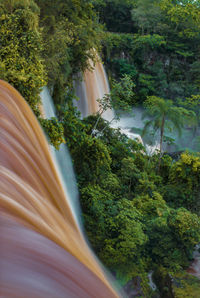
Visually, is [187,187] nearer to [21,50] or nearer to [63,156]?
[63,156]

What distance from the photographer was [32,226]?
2.52 metres

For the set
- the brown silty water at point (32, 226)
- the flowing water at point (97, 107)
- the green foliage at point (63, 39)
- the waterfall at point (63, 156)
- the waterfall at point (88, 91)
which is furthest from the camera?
the flowing water at point (97, 107)

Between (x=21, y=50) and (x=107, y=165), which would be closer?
(x=21, y=50)

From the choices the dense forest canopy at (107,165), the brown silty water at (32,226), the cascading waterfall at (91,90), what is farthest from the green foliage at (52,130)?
the cascading waterfall at (91,90)

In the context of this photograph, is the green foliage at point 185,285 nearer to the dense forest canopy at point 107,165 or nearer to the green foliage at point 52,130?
the dense forest canopy at point 107,165

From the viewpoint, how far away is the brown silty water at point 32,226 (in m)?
2.08

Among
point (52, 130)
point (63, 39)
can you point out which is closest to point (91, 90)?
point (63, 39)

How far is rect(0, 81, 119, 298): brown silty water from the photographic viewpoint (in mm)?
2077

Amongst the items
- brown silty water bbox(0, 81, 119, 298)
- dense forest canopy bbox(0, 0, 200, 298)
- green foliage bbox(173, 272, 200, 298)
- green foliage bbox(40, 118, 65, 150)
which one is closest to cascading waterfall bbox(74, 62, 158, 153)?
dense forest canopy bbox(0, 0, 200, 298)

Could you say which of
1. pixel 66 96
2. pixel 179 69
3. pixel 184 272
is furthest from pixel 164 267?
pixel 179 69

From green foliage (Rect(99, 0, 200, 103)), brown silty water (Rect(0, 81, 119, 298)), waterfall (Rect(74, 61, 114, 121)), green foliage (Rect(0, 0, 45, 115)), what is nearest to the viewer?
brown silty water (Rect(0, 81, 119, 298))

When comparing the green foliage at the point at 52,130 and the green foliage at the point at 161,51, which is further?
the green foliage at the point at 161,51

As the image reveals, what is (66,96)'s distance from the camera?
851 cm

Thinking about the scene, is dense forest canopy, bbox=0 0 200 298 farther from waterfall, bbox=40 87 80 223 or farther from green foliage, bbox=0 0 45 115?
waterfall, bbox=40 87 80 223
